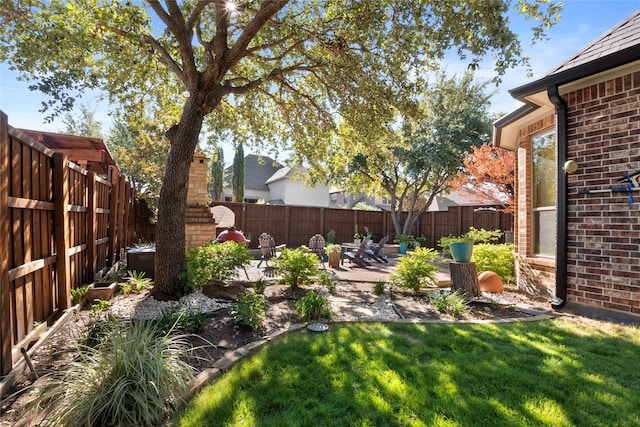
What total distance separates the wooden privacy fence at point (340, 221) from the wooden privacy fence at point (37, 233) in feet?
29.2

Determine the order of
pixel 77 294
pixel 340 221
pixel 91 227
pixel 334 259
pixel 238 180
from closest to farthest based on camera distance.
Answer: pixel 77 294 → pixel 91 227 → pixel 334 259 → pixel 340 221 → pixel 238 180

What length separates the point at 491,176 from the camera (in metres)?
10.3

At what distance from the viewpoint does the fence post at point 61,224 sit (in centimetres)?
345

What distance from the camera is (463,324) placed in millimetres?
3998

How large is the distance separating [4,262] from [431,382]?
10.9 feet

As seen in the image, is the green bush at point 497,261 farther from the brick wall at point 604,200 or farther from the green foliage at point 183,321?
the green foliage at point 183,321

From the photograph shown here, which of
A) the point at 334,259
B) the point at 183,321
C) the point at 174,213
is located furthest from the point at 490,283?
the point at 174,213

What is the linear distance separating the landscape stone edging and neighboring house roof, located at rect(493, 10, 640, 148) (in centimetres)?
320

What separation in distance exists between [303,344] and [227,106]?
714cm

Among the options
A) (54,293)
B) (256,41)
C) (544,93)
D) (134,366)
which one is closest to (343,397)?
(134,366)

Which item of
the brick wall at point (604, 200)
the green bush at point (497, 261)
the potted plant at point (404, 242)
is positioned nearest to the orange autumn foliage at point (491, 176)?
the green bush at point (497, 261)

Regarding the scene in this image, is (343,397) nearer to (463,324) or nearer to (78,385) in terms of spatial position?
(78,385)

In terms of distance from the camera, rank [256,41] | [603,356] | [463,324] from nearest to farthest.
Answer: [603,356], [463,324], [256,41]

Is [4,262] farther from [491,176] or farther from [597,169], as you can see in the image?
[491,176]
